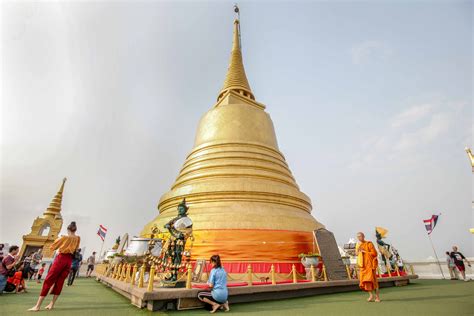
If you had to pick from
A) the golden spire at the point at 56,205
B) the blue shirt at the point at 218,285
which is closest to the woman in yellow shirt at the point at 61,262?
the blue shirt at the point at 218,285

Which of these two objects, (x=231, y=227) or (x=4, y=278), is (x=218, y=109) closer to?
(x=231, y=227)

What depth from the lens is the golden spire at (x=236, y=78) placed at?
18625mm

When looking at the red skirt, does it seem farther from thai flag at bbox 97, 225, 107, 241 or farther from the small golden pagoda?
the small golden pagoda

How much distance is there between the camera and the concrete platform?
4.48 meters

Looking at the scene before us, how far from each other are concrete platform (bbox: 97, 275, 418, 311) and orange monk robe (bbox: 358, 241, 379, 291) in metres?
1.55

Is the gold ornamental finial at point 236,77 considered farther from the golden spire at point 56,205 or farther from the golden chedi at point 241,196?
the golden spire at point 56,205

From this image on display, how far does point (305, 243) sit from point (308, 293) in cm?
293

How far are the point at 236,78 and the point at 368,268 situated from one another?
53.2 ft

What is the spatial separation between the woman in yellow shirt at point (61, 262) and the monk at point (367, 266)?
599cm

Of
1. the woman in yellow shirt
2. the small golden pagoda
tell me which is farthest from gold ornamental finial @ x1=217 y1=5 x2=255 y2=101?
the small golden pagoda

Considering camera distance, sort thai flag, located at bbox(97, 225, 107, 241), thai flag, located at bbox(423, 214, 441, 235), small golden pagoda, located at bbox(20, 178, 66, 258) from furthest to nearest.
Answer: small golden pagoda, located at bbox(20, 178, 66, 258), thai flag, located at bbox(97, 225, 107, 241), thai flag, located at bbox(423, 214, 441, 235)

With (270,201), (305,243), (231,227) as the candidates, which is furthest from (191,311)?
(270,201)

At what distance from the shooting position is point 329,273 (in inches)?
328

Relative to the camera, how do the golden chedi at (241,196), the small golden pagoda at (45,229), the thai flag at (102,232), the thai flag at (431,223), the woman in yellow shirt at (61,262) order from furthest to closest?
1. the small golden pagoda at (45,229)
2. the thai flag at (102,232)
3. the thai flag at (431,223)
4. the golden chedi at (241,196)
5. the woman in yellow shirt at (61,262)
